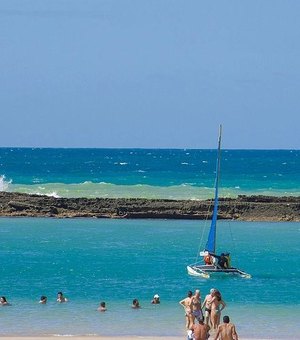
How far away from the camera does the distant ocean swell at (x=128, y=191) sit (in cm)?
9481

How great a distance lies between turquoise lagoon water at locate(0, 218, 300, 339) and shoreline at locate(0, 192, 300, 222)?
178 centimetres

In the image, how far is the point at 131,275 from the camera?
1631 inches

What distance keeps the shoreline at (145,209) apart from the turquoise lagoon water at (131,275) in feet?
5.85

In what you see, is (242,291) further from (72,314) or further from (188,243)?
(188,243)

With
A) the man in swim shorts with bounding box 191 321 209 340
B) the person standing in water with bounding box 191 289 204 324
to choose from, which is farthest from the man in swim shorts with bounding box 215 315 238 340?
the person standing in water with bounding box 191 289 204 324

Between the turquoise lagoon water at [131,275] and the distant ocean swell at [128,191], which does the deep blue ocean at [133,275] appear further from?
the distant ocean swell at [128,191]

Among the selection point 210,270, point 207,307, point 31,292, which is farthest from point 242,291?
point 207,307

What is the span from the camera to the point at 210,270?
41.8m

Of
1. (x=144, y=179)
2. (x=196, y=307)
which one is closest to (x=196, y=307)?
(x=196, y=307)

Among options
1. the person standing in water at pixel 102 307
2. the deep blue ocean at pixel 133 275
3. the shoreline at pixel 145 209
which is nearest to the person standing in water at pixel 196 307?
the deep blue ocean at pixel 133 275

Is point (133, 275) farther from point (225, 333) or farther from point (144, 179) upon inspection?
point (144, 179)

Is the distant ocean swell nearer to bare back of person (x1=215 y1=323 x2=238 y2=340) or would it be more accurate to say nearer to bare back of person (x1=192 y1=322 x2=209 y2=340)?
bare back of person (x1=192 y1=322 x2=209 y2=340)

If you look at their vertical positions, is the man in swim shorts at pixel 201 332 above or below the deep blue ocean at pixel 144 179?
below

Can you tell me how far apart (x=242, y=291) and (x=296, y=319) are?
211 inches
